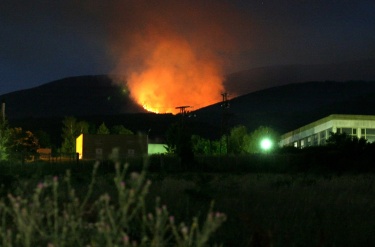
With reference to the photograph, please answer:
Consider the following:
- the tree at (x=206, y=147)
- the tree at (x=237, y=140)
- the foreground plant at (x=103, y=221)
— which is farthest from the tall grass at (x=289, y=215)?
the tree at (x=237, y=140)

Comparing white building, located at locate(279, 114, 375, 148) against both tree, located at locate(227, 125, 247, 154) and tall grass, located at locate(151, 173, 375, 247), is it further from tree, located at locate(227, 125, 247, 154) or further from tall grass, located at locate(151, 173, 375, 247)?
tall grass, located at locate(151, 173, 375, 247)

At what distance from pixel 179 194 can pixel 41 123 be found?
17178 centimetres

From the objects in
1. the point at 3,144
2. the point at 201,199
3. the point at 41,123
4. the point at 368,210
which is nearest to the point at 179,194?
the point at 201,199

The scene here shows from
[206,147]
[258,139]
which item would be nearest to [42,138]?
[206,147]

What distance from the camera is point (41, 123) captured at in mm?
183625

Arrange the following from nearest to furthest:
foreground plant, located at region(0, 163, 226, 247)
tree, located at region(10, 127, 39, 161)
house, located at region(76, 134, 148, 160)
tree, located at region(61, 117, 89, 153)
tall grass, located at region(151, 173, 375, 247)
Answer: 1. foreground plant, located at region(0, 163, 226, 247)
2. tall grass, located at region(151, 173, 375, 247)
3. tree, located at region(10, 127, 39, 161)
4. house, located at region(76, 134, 148, 160)
5. tree, located at region(61, 117, 89, 153)

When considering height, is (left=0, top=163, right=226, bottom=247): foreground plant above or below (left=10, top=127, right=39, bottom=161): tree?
below

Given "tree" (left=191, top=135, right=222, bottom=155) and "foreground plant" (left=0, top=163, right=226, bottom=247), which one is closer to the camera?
"foreground plant" (left=0, top=163, right=226, bottom=247)

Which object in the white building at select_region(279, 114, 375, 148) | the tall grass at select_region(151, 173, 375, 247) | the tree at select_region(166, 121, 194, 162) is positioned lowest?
the tall grass at select_region(151, 173, 375, 247)

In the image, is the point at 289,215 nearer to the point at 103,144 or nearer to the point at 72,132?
the point at 103,144

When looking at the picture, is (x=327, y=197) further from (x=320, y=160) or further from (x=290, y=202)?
(x=320, y=160)

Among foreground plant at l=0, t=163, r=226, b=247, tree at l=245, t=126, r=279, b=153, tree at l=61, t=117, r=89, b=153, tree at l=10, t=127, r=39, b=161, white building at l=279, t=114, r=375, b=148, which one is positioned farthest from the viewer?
tree at l=61, t=117, r=89, b=153

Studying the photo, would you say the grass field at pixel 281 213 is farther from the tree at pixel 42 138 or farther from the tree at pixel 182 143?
the tree at pixel 42 138

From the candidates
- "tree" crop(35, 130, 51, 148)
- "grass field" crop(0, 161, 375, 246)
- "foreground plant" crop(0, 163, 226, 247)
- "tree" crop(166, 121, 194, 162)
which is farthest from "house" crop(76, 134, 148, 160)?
"foreground plant" crop(0, 163, 226, 247)
